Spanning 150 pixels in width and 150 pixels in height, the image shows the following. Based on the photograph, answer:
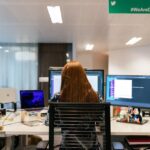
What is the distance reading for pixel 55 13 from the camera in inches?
167

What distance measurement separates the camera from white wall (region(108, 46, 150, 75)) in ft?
26.0

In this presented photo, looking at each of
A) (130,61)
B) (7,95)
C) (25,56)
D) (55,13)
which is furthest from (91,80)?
(130,61)

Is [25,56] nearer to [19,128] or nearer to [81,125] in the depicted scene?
[19,128]

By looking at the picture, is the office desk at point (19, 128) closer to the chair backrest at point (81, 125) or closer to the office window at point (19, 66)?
the chair backrest at point (81, 125)

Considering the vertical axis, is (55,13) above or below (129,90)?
above

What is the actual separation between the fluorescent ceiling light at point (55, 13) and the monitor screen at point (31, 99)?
1.68 meters

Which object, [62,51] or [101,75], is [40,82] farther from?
[101,75]

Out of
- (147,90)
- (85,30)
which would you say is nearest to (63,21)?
(85,30)

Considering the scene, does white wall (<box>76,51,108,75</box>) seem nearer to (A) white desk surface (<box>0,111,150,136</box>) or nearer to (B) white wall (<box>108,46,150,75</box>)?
(B) white wall (<box>108,46,150,75</box>)

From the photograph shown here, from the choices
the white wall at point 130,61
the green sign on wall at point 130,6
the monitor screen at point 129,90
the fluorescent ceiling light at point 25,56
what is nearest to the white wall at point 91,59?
the white wall at point 130,61

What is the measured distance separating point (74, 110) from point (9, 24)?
409 cm

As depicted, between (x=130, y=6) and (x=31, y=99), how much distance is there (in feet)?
5.90

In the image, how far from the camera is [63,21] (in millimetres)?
4832

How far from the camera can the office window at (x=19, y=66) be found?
25.2 ft
